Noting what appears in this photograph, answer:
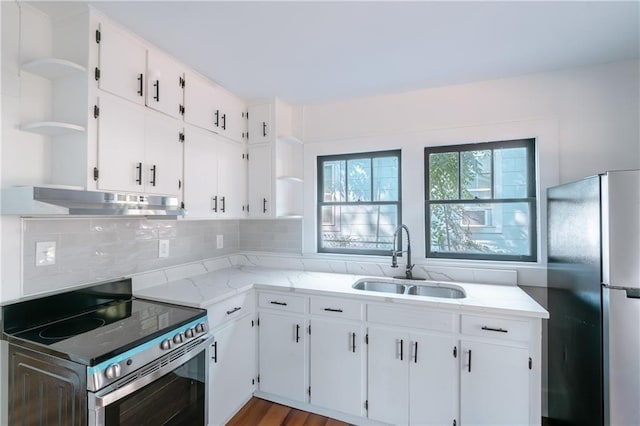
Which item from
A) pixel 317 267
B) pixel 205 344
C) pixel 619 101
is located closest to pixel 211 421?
pixel 205 344

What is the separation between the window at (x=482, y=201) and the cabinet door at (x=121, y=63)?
220cm

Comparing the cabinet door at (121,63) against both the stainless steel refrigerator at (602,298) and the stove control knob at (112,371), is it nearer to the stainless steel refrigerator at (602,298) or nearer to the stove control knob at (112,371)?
the stove control knob at (112,371)

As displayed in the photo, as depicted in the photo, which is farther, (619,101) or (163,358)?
(619,101)

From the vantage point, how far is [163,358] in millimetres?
1492

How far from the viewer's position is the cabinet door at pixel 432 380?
6.09ft

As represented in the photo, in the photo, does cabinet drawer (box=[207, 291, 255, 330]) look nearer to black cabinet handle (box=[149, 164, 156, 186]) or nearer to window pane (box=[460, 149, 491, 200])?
black cabinet handle (box=[149, 164, 156, 186])

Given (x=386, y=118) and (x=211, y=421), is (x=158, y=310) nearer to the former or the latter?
(x=211, y=421)

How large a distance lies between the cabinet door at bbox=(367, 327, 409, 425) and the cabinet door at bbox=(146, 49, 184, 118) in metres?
2.06

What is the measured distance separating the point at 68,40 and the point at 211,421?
7.81 ft

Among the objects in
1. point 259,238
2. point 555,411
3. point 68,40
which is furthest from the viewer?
point 259,238

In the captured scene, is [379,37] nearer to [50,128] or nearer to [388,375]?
[50,128]

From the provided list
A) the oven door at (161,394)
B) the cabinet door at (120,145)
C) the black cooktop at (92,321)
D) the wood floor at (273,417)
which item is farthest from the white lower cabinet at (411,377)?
the cabinet door at (120,145)

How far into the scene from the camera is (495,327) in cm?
177

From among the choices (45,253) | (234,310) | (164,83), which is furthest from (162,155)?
(234,310)
